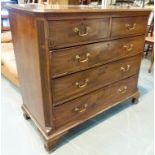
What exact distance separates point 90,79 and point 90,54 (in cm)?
21

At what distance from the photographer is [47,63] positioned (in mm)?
1097

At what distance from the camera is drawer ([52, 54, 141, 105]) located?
124cm

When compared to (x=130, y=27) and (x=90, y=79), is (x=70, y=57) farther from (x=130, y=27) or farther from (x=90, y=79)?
(x=130, y=27)

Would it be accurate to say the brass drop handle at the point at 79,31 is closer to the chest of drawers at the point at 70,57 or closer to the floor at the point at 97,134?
the chest of drawers at the point at 70,57

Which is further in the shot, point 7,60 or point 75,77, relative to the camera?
point 7,60

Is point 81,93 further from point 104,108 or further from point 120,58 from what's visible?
point 120,58

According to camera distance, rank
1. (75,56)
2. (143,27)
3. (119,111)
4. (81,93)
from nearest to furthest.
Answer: (75,56), (81,93), (143,27), (119,111)

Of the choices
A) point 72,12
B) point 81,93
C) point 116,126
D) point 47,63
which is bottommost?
point 116,126

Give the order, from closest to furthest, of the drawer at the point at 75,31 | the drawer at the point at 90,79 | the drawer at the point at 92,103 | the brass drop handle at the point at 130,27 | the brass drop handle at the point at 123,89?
the drawer at the point at 75,31, the drawer at the point at 90,79, the drawer at the point at 92,103, the brass drop handle at the point at 130,27, the brass drop handle at the point at 123,89

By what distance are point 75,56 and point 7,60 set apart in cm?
121

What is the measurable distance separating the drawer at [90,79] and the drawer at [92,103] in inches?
2.3

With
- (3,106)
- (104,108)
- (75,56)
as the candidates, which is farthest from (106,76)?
(3,106)

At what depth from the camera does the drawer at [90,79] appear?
4.06 feet

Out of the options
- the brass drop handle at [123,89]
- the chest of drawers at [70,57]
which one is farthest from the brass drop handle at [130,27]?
the brass drop handle at [123,89]
